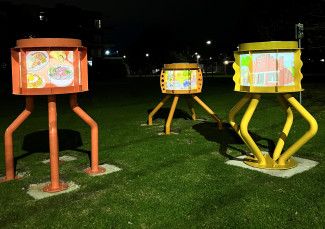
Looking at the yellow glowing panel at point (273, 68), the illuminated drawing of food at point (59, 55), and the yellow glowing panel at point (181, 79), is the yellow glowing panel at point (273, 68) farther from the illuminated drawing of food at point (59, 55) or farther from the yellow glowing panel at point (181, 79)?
the yellow glowing panel at point (181, 79)

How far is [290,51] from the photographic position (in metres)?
6.71

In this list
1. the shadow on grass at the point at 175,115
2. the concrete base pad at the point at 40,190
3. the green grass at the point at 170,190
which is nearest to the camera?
the green grass at the point at 170,190

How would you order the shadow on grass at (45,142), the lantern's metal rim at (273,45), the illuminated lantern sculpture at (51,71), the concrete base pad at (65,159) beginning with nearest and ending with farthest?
the illuminated lantern sculpture at (51,71)
the lantern's metal rim at (273,45)
the concrete base pad at (65,159)
the shadow on grass at (45,142)

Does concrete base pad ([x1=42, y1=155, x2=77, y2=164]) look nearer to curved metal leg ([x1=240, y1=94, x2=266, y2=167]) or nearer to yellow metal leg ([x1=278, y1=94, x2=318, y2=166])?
curved metal leg ([x1=240, y1=94, x2=266, y2=167])

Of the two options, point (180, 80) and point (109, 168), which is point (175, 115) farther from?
point (109, 168)

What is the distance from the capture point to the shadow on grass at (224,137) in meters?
8.85

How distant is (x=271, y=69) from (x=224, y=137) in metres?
3.90

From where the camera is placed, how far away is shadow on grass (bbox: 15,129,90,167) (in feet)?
30.2

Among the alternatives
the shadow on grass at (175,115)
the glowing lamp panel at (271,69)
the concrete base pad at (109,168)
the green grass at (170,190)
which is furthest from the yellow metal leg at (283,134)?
the shadow on grass at (175,115)

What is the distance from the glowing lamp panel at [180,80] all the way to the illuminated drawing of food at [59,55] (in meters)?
5.49

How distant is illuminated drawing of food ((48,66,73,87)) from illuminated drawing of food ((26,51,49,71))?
17 cm

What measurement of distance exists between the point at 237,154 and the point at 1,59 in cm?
5614

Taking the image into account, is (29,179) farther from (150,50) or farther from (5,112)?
(150,50)

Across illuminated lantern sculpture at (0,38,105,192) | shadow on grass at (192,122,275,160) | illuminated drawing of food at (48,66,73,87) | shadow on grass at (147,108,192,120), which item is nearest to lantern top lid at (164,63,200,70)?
shadow on grass at (192,122,275,160)
